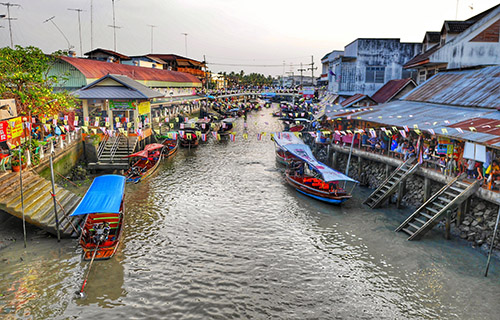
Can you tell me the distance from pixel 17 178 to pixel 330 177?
18.5 metres

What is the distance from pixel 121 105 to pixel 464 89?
3016 centimetres

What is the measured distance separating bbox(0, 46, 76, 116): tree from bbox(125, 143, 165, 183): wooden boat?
7101mm

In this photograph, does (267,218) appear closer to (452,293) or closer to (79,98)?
(452,293)

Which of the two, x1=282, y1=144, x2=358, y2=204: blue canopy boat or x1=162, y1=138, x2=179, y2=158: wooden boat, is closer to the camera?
x1=282, y1=144, x2=358, y2=204: blue canopy boat

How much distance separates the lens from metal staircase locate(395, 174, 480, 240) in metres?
18.0

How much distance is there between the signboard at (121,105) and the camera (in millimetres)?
35281

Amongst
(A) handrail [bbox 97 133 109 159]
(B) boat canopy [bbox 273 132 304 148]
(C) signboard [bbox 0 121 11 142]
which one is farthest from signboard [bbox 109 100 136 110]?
(C) signboard [bbox 0 121 11 142]

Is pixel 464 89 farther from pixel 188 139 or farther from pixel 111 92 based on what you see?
pixel 111 92

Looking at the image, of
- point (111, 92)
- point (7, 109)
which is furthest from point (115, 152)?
point (7, 109)

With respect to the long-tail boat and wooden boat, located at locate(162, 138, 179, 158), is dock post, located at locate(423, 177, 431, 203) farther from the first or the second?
wooden boat, located at locate(162, 138, 179, 158)

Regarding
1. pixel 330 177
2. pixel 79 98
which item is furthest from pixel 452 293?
pixel 79 98

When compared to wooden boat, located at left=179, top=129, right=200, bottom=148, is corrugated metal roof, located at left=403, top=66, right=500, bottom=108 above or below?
above

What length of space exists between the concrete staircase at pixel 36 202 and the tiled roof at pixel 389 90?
32728mm

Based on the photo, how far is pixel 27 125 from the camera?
893 inches
